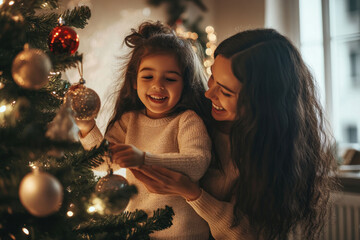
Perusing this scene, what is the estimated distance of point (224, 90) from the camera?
96 centimetres

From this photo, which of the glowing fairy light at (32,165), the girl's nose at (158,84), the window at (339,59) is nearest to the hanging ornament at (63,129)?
the glowing fairy light at (32,165)

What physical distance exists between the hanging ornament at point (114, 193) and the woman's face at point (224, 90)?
1.27ft

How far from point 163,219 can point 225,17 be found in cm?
272

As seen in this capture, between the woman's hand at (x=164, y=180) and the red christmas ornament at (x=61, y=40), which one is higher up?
the red christmas ornament at (x=61, y=40)

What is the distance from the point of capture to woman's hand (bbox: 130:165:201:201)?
80 cm

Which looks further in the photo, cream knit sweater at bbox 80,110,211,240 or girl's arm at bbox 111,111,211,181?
cream knit sweater at bbox 80,110,211,240

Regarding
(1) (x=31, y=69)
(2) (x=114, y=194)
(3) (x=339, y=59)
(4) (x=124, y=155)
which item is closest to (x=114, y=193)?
(2) (x=114, y=194)

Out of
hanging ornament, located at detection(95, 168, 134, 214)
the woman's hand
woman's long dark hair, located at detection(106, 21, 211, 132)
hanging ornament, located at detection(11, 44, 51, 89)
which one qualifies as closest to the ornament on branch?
hanging ornament, located at detection(95, 168, 134, 214)

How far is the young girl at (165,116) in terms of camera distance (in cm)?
92

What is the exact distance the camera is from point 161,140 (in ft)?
3.18

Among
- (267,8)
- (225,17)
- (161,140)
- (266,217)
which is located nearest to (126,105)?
(161,140)

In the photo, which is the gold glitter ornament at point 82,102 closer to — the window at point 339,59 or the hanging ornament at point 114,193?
the hanging ornament at point 114,193

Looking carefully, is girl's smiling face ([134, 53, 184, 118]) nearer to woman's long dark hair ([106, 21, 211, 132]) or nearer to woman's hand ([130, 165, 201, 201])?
woman's long dark hair ([106, 21, 211, 132])

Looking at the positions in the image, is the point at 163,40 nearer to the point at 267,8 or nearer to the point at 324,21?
the point at 267,8
